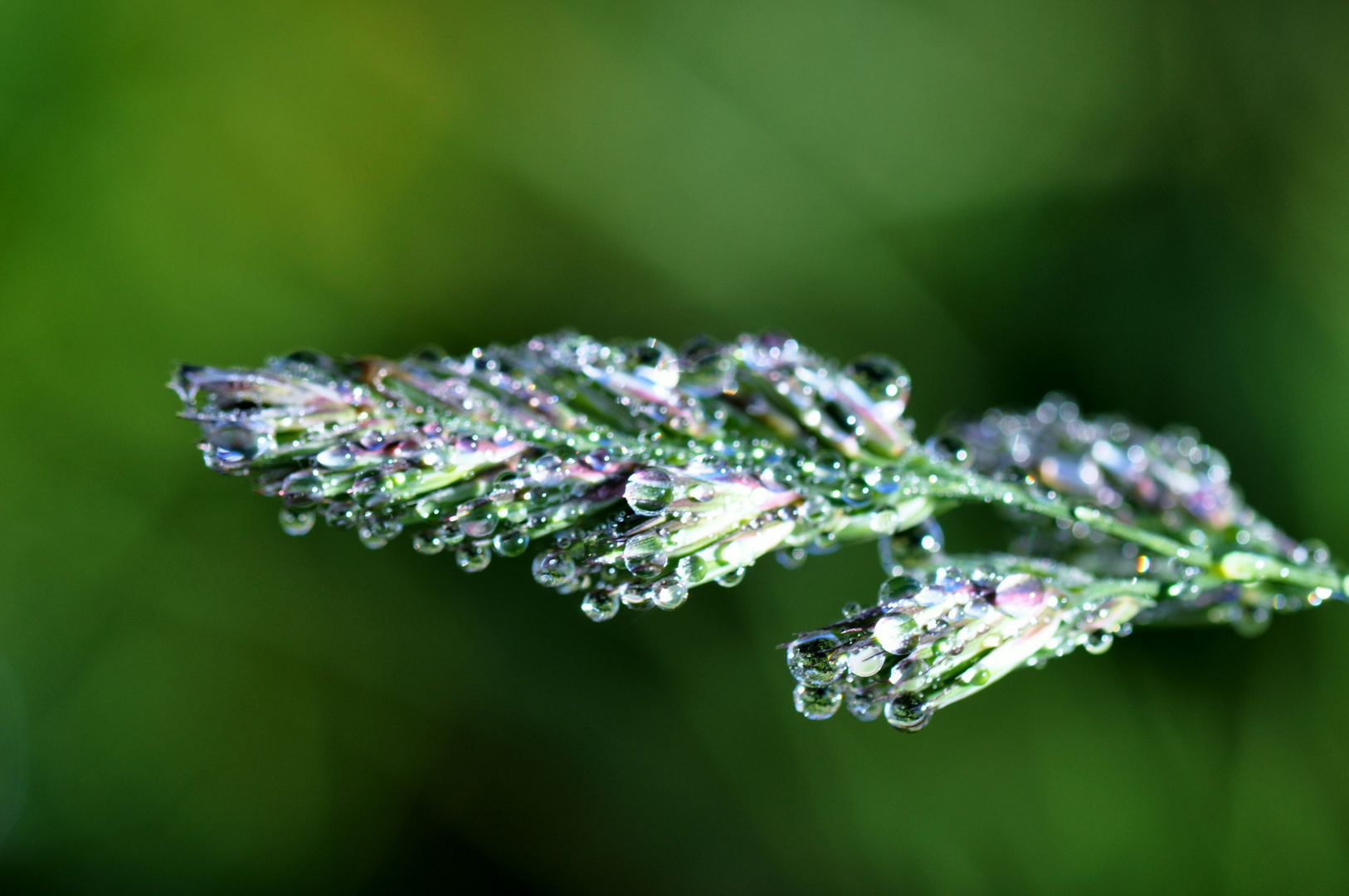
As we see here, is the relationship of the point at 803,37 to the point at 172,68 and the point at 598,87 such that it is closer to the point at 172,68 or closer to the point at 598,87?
the point at 598,87

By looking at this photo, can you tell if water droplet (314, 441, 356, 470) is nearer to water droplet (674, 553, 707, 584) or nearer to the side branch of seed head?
the side branch of seed head

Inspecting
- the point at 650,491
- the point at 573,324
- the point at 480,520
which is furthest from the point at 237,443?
the point at 573,324

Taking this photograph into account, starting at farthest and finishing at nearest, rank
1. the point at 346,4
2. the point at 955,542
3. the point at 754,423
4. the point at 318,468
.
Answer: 1. the point at 346,4
2. the point at 955,542
3. the point at 754,423
4. the point at 318,468

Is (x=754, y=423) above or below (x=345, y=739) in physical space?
above

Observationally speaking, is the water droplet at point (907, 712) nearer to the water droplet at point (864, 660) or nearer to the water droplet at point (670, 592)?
the water droplet at point (864, 660)

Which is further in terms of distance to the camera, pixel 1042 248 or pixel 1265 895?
pixel 1042 248

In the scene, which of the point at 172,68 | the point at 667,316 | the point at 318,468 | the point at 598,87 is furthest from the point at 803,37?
the point at 318,468

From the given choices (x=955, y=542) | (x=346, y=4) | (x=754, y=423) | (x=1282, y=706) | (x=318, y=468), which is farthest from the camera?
(x=346, y=4)
